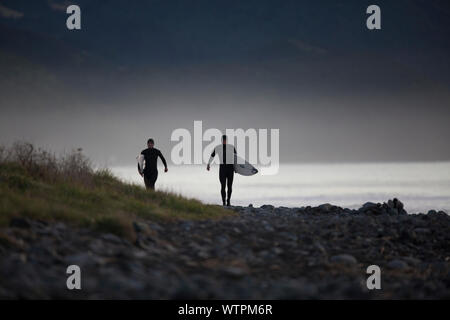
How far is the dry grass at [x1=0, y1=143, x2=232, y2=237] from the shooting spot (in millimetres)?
14883

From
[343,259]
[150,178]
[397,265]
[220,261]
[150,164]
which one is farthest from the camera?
[150,178]

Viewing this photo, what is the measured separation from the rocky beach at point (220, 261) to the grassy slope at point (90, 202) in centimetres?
55

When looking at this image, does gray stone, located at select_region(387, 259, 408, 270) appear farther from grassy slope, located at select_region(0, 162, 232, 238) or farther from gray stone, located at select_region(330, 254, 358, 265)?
grassy slope, located at select_region(0, 162, 232, 238)

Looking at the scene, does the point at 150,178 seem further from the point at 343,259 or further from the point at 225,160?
the point at 343,259

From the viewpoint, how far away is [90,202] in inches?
701

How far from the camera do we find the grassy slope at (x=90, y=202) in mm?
14773

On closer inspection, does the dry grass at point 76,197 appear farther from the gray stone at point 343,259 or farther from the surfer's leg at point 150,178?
the gray stone at point 343,259

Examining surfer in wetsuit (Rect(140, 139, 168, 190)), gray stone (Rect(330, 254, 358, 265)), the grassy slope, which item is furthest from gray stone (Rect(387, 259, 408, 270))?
surfer in wetsuit (Rect(140, 139, 168, 190))

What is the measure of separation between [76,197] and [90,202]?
91 centimetres

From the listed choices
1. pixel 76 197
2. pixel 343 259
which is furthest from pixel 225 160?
pixel 343 259

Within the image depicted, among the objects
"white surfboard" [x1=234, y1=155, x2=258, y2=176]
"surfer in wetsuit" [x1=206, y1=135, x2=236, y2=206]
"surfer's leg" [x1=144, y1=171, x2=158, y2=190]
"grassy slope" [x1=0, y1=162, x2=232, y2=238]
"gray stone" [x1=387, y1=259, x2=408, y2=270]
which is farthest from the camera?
"white surfboard" [x1=234, y1=155, x2=258, y2=176]
